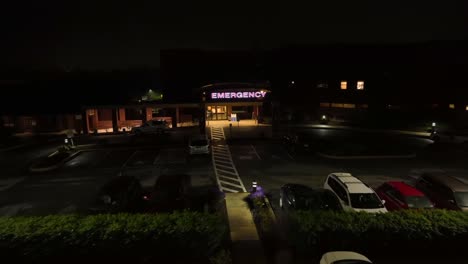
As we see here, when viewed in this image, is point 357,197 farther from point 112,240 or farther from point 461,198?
point 112,240

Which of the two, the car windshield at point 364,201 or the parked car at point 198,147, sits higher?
the parked car at point 198,147

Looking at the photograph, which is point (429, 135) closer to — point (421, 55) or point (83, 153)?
point (421, 55)

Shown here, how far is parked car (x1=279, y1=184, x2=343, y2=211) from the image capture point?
1277cm

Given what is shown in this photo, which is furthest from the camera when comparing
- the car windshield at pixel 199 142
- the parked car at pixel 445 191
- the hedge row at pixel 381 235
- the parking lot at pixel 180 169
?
the car windshield at pixel 199 142

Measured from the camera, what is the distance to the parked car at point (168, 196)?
14.1 metres

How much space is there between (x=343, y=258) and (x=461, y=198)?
304 inches

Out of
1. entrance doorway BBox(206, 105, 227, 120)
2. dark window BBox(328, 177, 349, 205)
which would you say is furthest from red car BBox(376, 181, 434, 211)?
entrance doorway BBox(206, 105, 227, 120)

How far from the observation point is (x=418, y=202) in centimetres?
1327

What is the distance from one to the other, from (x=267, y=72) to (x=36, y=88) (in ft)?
112

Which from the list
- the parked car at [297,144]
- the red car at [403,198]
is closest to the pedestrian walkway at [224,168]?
the parked car at [297,144]

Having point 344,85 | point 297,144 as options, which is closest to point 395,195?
point 297,144

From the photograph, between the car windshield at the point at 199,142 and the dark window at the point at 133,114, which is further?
the dark window at the point at 133,114

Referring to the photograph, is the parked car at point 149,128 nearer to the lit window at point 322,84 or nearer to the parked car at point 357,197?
the lit window at point 322,84

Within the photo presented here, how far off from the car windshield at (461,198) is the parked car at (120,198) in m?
13.3
